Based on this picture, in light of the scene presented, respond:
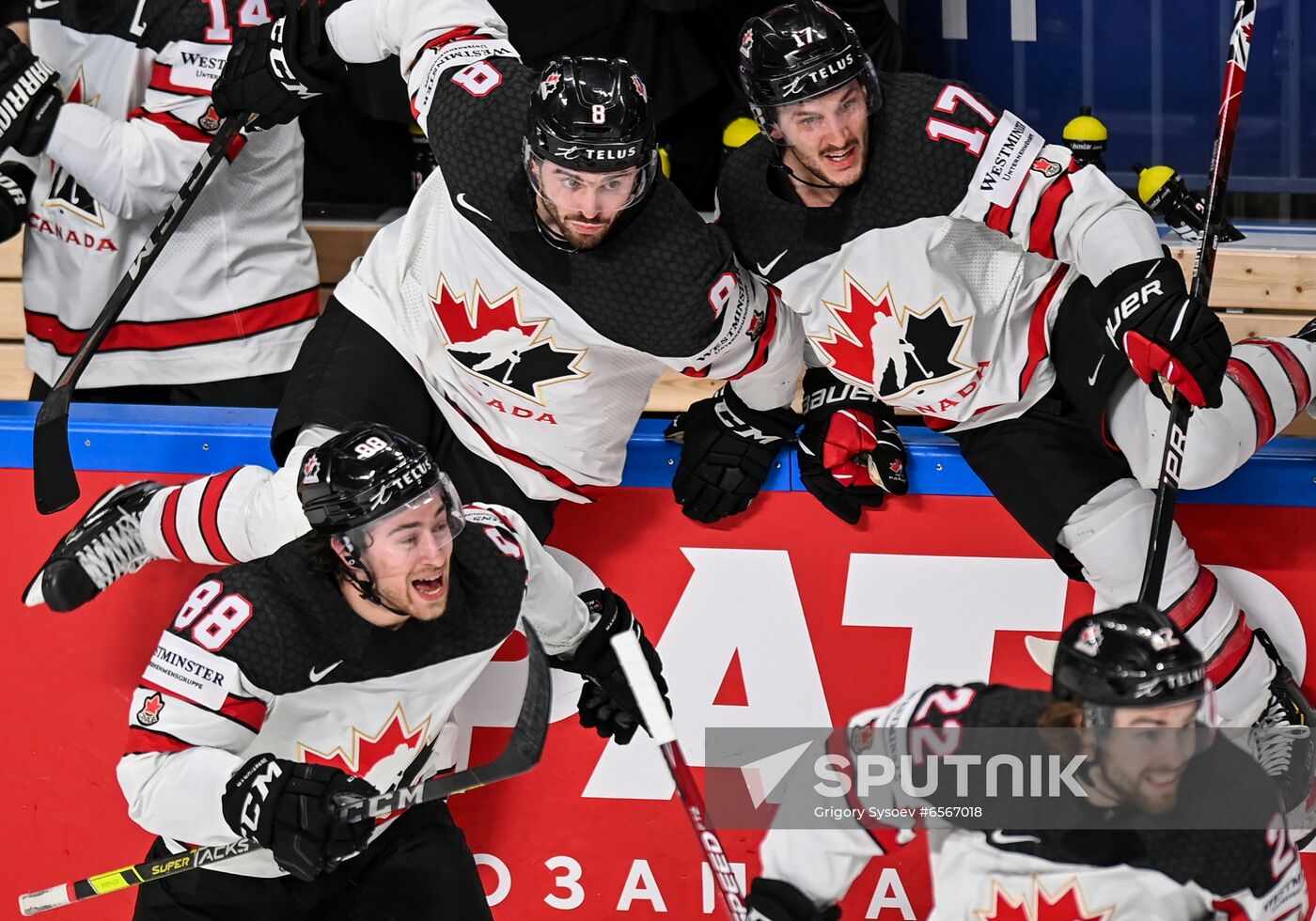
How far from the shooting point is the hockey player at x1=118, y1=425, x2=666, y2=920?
2385 millimetres

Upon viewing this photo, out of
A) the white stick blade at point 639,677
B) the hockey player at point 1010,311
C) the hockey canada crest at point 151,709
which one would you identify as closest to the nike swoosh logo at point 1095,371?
the hockey player at point 1010,311

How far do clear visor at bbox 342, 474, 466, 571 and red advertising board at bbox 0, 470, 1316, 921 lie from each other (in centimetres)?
60

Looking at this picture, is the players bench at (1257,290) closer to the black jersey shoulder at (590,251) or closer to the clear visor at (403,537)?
the black jersey shoulder at (590,251)

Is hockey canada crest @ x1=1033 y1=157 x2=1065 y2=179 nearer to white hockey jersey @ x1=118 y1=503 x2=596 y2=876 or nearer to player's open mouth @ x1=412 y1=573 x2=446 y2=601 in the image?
white hockey jersey @ x1=118 y1=503 x2=596 y2=876

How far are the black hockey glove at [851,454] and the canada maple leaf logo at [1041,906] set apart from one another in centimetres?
86

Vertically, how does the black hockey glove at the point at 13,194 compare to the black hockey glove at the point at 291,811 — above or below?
above

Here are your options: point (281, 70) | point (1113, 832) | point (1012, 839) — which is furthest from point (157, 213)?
point (1113, 832)

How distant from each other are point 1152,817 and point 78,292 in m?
2.25

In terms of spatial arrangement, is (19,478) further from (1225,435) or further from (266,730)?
(1225,435)

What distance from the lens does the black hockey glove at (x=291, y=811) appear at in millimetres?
2316

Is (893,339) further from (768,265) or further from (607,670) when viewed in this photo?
(607,670)

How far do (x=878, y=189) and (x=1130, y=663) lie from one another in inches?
34.7

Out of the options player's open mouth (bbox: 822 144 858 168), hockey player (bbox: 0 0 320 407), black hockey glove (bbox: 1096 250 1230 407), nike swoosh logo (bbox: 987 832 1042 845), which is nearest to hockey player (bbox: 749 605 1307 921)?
nike swoosh logo (bbox: 987 832 1042 845)

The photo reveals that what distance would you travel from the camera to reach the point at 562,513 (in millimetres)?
3078
